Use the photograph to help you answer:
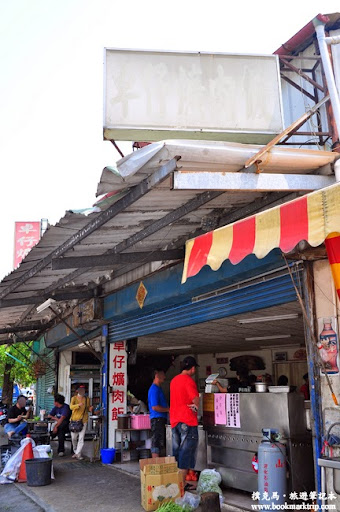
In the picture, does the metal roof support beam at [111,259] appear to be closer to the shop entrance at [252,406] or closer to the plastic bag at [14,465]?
the shop entrance at [252,406]

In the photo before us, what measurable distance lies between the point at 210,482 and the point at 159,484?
902 millimetres

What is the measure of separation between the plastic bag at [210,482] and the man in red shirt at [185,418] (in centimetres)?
29

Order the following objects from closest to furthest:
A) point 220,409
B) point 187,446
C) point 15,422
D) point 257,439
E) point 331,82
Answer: point 331,82 < point 257,439 < point 187,446 < point 220,409 < point 15,422

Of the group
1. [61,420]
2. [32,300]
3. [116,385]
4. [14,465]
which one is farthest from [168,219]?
[61,420]

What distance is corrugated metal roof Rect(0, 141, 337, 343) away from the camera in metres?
5.20

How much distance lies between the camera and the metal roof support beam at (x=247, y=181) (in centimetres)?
500

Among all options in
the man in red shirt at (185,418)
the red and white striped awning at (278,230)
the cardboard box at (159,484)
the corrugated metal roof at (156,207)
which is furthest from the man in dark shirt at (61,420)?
the red and white striped awning at (278,230)

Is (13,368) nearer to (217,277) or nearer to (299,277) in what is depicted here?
(217,277)

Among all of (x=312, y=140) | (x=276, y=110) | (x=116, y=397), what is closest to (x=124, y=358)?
(x=116, y=397)

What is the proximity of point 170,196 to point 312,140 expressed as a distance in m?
3.54

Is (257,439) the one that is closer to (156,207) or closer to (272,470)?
(272,470)

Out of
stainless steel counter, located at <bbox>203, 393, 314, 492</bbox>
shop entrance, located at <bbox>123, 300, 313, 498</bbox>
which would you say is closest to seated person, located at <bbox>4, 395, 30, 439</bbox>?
shop entrance, located at <bbox>123, 300, 313, 498</bbox>

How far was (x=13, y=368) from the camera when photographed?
974 inches

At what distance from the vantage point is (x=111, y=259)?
761 cm
